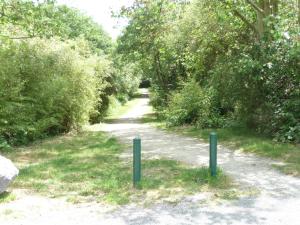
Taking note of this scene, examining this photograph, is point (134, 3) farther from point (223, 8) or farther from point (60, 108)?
point (60, 108)

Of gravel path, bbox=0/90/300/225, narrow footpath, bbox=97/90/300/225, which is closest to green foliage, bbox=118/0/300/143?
narrow footpath, bbox=97/90/300/225

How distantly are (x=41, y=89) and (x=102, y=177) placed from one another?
7.73m

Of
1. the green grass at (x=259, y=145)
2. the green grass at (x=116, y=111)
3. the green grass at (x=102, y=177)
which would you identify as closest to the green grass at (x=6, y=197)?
the green grass at (x=102, y=177)

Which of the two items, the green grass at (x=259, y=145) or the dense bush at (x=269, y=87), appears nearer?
the green grass at (x=259, y=145)

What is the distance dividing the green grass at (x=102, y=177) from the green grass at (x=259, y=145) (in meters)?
2.25

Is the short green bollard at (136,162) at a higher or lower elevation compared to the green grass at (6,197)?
higher

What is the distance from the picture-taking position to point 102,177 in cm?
931

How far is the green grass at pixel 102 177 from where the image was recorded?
25.8 ft

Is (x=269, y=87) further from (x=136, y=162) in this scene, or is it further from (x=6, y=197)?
(x=6, y=197)

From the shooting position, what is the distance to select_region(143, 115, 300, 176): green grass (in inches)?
408

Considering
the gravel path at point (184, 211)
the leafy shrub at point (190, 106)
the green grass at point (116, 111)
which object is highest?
the leafy shrub at point (190, 106)

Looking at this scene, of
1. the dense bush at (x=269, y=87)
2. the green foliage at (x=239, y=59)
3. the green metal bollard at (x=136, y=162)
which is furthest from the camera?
the green foliage at (x=239, y=59)

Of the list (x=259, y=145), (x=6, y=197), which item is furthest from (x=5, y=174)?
(x=259, y=145)

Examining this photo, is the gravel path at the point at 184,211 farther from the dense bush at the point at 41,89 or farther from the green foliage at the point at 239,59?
the dense bush at the point at 41,89
